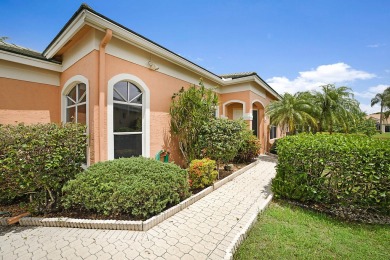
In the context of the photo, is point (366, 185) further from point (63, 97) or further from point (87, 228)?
point (63, 97)

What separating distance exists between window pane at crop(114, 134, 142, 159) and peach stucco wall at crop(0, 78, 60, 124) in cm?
336

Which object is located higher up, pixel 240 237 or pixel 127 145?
pixel 127 145

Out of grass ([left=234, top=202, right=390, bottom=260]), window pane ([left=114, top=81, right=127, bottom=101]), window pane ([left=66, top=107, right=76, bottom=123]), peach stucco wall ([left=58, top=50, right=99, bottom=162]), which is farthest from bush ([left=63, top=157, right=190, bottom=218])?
window pane ([left=66, top=107, right=76, bottom=123])

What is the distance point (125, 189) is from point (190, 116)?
4166 millimetres

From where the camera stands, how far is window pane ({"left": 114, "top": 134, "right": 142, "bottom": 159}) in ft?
20.3

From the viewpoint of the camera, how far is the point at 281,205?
505 centimetres

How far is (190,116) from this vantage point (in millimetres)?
7441

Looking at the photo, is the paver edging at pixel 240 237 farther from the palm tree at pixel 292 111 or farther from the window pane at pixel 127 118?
the palm tree at pixel 292 111

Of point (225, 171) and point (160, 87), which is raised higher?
point (160, 87)

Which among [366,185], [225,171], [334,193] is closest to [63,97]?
[225,171]

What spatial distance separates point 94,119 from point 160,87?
9.91 ft

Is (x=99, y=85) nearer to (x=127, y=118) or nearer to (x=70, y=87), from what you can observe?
(x=127, y=118)

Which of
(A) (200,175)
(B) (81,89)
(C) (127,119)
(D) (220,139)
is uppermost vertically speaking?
(B) (81,89)

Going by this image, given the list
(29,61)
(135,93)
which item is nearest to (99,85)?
(135,93)
